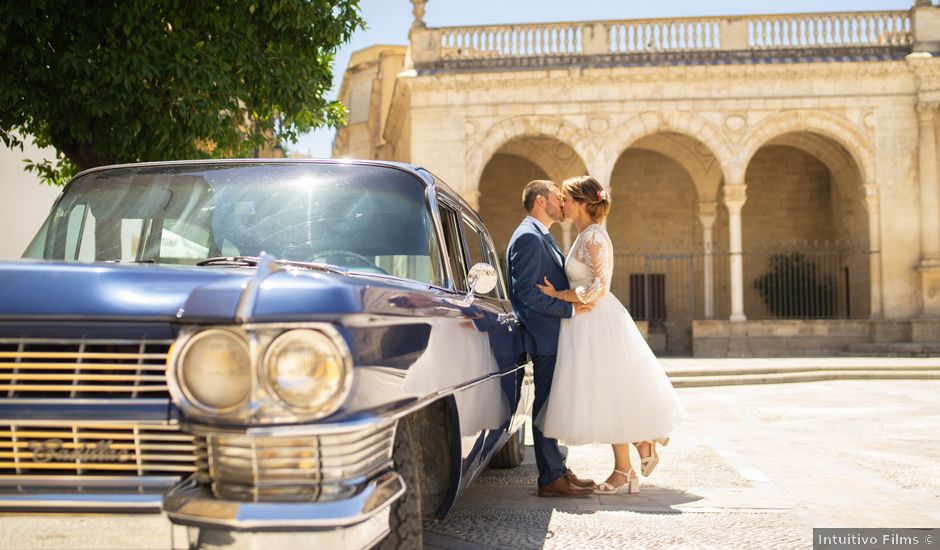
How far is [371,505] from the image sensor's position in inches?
77.3

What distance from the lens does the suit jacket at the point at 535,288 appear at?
4.58m

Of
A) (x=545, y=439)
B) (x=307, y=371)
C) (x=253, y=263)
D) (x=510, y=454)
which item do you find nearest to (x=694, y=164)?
(x=510, y=454)

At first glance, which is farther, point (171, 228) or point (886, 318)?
point (886, 318)

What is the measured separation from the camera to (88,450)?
1956mm

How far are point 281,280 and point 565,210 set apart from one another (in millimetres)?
3081

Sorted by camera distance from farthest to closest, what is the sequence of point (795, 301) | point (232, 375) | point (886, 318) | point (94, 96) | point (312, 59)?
point (795, 301) < point (886, 318) < point (312, 59) < point (94, 96) < point (232, 375)

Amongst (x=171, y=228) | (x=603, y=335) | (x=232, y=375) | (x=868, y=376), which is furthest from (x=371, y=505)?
(x=868, y=376)

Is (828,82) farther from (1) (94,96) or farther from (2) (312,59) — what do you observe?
(1) (94,96)

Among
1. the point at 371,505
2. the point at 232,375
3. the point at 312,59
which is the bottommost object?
the point at 371,505

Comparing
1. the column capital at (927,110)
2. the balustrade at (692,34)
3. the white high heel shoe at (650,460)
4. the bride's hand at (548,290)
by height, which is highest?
the balustrade at (692,34)

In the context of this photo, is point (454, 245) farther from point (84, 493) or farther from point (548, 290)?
point (84, 493)

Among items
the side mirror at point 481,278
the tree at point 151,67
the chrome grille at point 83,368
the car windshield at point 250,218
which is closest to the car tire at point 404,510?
the chrome grille at point 83,368

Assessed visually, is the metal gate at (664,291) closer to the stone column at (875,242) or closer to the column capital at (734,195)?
the column capital at (734,195)

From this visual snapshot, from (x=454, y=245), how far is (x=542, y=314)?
2.76 feet
